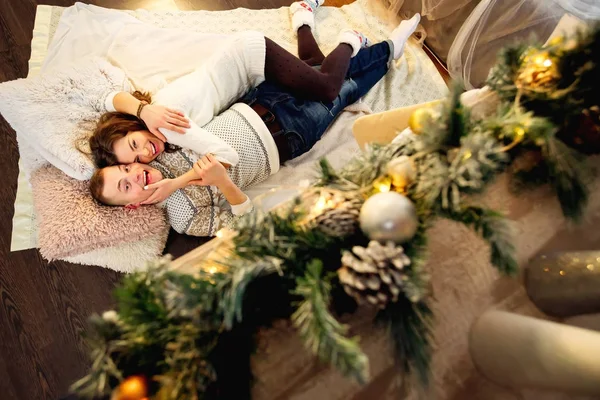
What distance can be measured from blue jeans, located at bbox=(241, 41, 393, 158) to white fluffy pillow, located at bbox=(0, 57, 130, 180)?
1.57 feet

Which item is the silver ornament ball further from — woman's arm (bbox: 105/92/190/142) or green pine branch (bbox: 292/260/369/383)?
woman's arm (bbox: 105/92/190/142)

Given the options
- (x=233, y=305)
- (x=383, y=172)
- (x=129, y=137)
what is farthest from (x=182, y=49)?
(x=233, y=305)

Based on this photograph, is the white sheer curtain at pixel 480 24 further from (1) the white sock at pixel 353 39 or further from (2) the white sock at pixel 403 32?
(1) the white sock at pixel 353 39

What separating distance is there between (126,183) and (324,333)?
3.06 ft

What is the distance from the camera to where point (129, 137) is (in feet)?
4.02

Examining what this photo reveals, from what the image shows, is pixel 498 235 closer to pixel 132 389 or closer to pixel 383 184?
pixel 383 184

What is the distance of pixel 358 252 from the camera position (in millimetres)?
503

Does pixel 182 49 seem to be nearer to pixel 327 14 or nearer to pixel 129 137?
pixel 129 137

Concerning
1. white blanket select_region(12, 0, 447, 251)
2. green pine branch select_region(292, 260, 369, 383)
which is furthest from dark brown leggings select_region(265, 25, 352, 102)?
green pine branch select_region(292, 260, 369, 383)

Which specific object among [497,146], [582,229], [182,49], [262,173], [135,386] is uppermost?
[497,146]

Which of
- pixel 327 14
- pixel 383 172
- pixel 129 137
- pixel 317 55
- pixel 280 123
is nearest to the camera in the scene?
pixel 383 172

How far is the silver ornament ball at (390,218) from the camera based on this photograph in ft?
1.69

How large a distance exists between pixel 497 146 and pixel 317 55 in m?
1.06

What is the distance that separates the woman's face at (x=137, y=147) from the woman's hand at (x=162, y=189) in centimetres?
10
